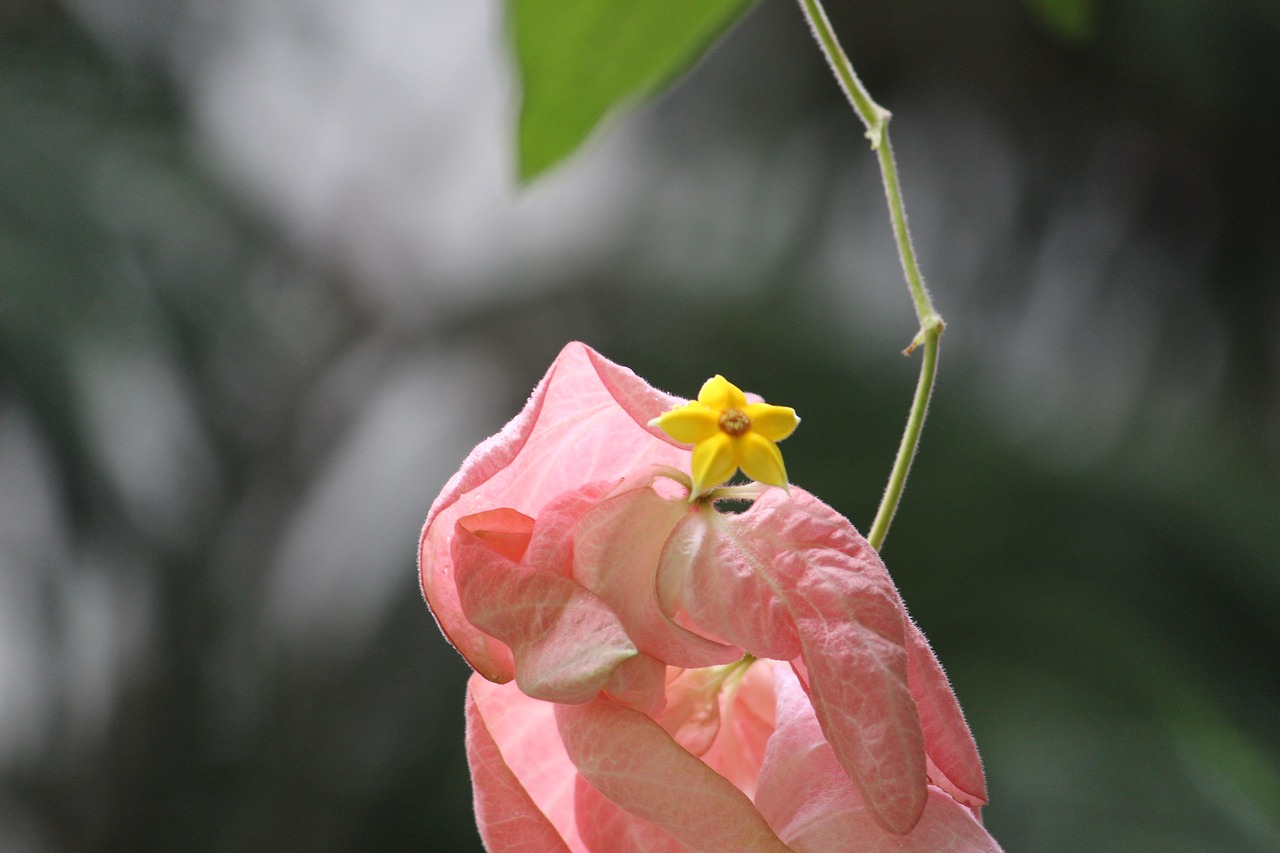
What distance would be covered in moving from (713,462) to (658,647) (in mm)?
29

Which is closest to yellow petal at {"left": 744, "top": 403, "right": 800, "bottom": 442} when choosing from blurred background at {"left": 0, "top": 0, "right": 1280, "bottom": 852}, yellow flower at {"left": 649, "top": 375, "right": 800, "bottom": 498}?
yellow flower at {"left": 649, "top": 375, "right": 800, "bottom": 498}

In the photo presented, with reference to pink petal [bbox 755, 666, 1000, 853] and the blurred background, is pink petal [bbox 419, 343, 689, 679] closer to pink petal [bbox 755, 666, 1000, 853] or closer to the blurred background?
pink petal [bbox 755, 666, 1000, 853]

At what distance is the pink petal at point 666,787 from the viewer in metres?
0.16

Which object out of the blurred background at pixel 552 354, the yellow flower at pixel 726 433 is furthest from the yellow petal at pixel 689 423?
the blurred background at pixel 552 354

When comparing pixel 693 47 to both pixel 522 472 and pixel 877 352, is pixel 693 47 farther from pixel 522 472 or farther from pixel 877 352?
pixel 877 352

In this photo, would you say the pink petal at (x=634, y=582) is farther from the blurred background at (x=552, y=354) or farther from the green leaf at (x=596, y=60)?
the blurred background at (x=552, y=354)

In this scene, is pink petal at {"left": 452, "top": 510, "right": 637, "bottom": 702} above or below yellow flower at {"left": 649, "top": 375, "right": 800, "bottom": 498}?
below

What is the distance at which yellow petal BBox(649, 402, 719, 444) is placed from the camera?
0.58ft

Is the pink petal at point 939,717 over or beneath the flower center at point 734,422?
beneath

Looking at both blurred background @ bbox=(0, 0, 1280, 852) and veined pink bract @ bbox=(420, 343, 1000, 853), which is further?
blurred background @ bbox=(0, 0, 1280, 852)

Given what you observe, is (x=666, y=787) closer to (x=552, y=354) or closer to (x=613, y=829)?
(x=613, y=829)

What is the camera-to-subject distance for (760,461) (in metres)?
0.18

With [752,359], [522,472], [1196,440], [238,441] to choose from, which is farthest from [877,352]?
[522,472]

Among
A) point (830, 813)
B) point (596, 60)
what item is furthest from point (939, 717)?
point (596, 60)
